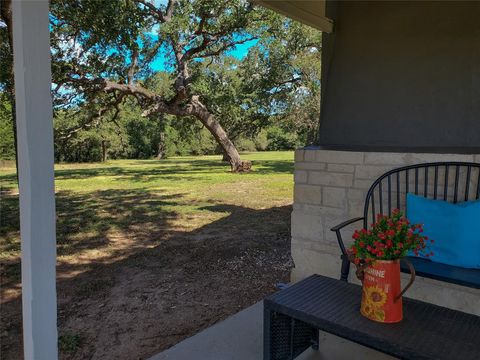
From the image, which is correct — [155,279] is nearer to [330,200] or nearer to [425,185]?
[330,200]

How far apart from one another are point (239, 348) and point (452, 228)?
113 cm

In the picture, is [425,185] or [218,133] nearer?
[425,185]

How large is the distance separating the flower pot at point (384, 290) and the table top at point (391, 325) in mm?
28

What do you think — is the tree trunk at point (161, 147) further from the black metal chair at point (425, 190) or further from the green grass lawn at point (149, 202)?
the black metal chair at point (425, 190)

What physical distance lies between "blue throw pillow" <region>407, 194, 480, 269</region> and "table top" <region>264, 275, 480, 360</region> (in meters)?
0.54

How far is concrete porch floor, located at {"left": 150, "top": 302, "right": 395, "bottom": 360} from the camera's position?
1.68 metres

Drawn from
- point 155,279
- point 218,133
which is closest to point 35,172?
point 155,279

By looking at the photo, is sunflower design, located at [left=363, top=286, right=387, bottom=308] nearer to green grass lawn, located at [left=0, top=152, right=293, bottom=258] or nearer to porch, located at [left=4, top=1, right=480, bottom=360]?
porch, located at [left=4, top=1, right=480, bottom=360]

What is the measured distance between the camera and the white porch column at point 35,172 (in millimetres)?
945

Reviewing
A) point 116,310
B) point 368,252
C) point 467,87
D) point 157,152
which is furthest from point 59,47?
point 157,152

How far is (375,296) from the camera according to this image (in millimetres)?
1202

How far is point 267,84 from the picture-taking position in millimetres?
10828

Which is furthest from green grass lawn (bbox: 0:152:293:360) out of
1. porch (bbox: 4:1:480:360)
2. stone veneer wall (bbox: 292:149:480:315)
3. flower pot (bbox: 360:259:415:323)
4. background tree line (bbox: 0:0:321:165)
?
background tree line (bbox: 0:0:321:165)

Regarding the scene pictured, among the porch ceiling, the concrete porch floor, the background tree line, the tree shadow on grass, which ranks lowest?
the tree shadow on grass
